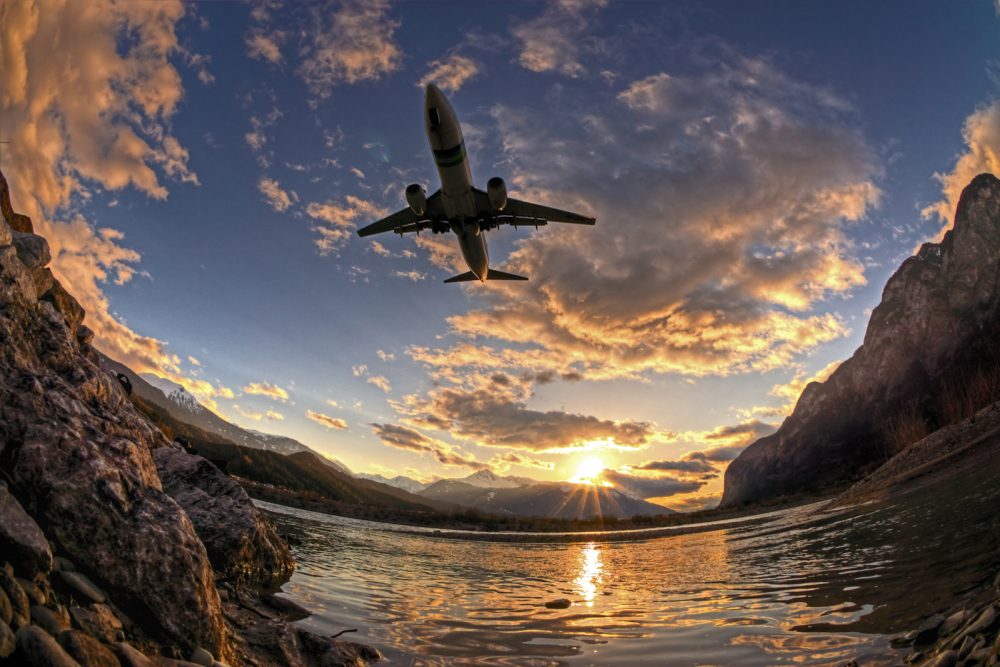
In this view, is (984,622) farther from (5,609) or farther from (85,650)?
(5,609)

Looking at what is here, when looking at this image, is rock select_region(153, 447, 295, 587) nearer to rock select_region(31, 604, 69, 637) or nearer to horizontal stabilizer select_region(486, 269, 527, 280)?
rock select_region(31, 604, 69, 637)

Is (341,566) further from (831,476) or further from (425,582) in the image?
(831,476)

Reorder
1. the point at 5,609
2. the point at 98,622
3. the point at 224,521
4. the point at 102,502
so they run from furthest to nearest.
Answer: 1. the point at 224,521
2. the point at 102,502
3. the point at 98,622
4. the point at 5,609

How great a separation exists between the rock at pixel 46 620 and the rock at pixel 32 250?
8455mm

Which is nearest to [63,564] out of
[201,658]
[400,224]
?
[201,658]

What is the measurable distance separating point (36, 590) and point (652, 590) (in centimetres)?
1280

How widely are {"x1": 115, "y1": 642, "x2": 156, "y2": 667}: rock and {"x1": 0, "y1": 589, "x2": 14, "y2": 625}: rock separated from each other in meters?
0.88

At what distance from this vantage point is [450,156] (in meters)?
23.9

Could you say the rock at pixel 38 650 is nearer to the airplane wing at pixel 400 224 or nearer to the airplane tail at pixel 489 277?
the airplane wing at pixel 400 224

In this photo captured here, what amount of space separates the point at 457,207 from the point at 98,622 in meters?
24.1

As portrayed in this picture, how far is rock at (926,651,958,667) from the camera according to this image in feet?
14.9

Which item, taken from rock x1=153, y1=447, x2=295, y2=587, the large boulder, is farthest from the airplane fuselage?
the large boulder

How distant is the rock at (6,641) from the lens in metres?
3.42

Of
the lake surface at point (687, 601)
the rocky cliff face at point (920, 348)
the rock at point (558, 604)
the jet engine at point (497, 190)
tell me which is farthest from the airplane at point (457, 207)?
the rocky cliff face at point (920, 348)
